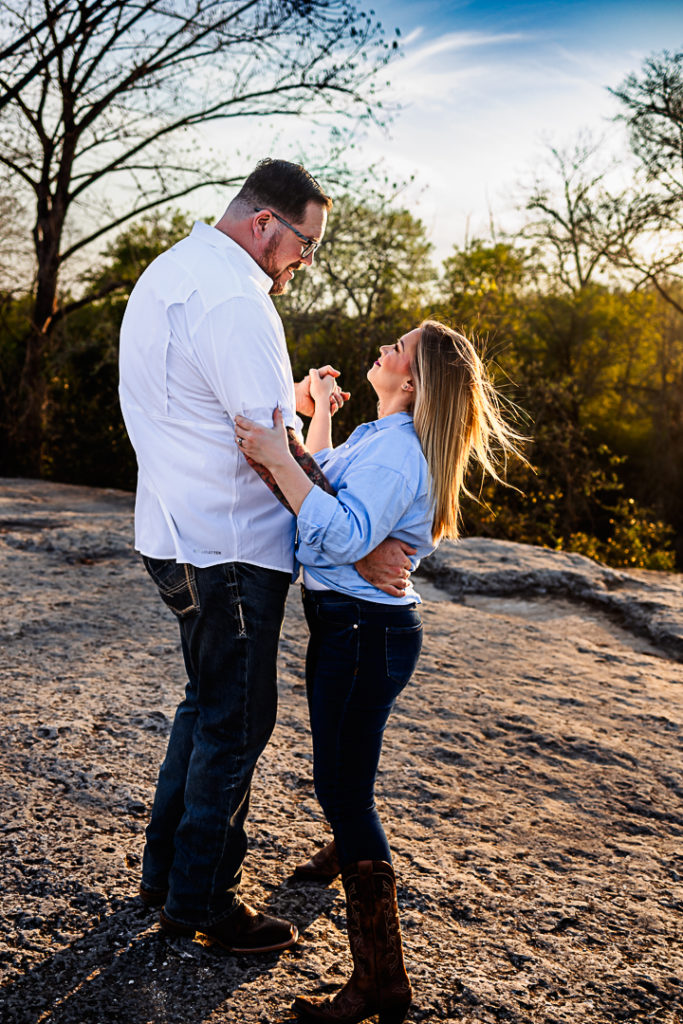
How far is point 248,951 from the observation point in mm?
2229

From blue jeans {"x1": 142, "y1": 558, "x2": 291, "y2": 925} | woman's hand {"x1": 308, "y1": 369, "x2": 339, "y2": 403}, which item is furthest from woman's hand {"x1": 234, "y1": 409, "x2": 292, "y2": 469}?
woman's hand {"x1": 308, "y1": 369, "x2": 339, "y2": 403}

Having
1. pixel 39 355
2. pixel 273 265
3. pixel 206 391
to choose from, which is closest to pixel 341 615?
pixel 206 391

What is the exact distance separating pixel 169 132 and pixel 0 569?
7403mm

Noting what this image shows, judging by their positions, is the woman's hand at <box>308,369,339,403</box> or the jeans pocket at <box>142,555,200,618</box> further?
the woman's hand at <box>308,369,339,403</box>

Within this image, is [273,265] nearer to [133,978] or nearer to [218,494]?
[218,494]

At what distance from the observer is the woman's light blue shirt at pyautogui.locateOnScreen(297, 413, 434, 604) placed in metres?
1.92

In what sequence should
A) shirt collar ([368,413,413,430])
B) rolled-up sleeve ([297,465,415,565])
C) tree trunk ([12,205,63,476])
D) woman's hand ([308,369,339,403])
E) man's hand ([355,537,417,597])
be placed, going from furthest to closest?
tree trunk ([12,205,63,476]) → woman's hand ([308,369,339,403]) → shirt collar ([368,413,413,430]) → man's hand ([355,537,417,597]) → rolled-up sleeve ([297,465,415,565])

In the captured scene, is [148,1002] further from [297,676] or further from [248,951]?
[297,676]

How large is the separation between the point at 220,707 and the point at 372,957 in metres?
0.70

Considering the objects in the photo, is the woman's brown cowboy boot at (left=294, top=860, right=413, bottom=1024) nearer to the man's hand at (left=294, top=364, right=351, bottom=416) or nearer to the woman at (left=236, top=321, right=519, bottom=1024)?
the woman at (left=236, top=321, right=519, bottom=1024)

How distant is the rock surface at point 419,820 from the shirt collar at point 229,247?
5.80 ft

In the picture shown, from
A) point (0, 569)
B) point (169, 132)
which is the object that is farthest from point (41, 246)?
point (0, 569)

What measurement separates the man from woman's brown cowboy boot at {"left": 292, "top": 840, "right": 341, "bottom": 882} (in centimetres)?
42

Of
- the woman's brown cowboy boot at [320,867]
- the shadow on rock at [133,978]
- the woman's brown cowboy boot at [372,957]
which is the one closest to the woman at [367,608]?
the woman's brown cowboy boot at [372,957]
